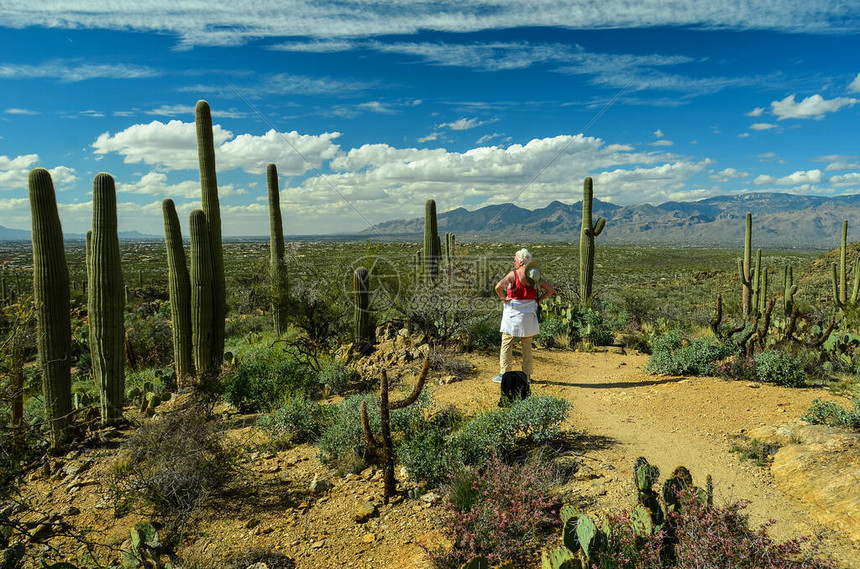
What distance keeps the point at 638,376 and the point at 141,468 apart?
7.37 meters

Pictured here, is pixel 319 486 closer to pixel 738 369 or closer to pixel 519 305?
pixel 519 305

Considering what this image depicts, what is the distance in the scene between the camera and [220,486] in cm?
545

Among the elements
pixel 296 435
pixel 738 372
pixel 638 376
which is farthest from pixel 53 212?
pixel 738 372

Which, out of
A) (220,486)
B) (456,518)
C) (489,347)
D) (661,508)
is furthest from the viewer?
(489,347)

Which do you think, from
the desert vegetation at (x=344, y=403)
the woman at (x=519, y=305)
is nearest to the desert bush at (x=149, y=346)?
the desert vegetation at (x=344, y=403)

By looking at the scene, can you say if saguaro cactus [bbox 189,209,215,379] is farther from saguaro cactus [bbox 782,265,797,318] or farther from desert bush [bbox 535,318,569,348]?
saguaro cactus [bbox 782,265,797,318]

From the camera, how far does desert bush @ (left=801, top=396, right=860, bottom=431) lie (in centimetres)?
509

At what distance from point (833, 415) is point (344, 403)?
5.62 meters

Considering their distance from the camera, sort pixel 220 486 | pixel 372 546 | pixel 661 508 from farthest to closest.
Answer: pixel 220 486
pixel 372 546
pixel 661 508

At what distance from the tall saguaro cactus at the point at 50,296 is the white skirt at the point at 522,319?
21.7ft

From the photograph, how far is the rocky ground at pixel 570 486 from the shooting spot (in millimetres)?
4090

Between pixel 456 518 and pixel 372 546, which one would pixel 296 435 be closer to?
pixel 372 546

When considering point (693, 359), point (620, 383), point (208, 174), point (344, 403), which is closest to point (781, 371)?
point (693, 359)

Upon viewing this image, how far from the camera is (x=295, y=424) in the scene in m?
6.72
